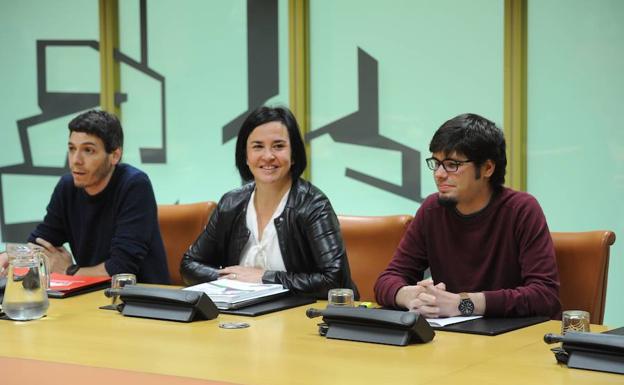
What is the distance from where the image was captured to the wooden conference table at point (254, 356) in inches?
82.2

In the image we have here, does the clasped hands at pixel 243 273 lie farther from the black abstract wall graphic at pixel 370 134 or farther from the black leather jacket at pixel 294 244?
the black abstract wall graphic at pixel 370 134

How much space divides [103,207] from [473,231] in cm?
175

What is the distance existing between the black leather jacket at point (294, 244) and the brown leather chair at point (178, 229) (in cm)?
49

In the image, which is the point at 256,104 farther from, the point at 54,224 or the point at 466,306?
the point at 466,306

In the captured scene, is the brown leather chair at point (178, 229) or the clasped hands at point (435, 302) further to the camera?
the brown leather chair at point (178, 229)

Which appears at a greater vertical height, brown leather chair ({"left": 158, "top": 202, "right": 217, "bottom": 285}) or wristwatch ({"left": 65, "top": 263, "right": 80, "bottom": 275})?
brown leather chair ({"left": 158, "top": 202, "right": 217, "bottom": 285})

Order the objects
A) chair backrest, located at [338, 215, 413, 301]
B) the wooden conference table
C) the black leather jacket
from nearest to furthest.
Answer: the wooden conference table, the black leather jacket, chair backrest, located at [338, 215, 413, 301]

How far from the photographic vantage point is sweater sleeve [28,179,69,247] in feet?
14.0

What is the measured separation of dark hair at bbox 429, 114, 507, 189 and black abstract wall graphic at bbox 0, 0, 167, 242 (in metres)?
3.39

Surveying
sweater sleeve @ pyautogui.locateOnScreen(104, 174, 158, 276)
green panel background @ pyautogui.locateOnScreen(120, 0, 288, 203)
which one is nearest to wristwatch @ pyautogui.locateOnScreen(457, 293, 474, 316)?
sweater sleeve @ pyautogui.locateOnScreen(104, 174, 158, 276)

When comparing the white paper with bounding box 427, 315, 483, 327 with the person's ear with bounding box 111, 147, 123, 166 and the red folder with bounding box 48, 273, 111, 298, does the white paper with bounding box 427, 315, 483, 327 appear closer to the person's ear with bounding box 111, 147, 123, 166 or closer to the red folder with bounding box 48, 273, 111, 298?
the red folder with bounding box 48, 273, 111, 298

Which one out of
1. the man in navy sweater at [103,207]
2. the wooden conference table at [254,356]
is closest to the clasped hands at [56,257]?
the man in navy sweater at [103,207]

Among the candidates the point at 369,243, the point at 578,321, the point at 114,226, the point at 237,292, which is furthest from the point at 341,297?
the point at 114,226

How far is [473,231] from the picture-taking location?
3191mm
